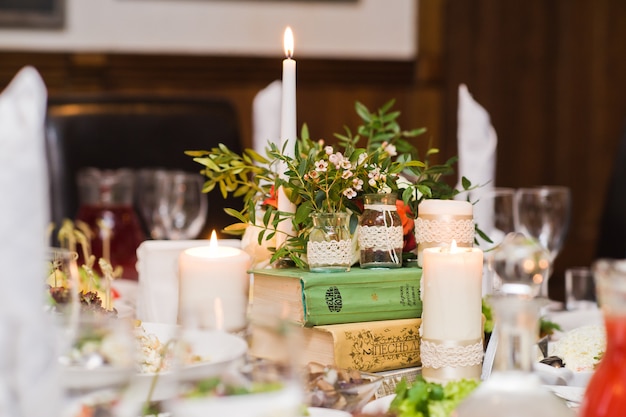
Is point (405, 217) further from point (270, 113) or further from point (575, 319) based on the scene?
point (270, 113)

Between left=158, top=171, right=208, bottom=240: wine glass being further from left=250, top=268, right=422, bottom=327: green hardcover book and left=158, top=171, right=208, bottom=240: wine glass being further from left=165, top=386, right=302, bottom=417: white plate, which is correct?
left=165, top=386, right=302, bottom=417: white plate

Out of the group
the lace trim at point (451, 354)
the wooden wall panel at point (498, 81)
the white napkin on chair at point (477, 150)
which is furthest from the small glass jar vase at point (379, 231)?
the wooden wall panel at point (498, 81)

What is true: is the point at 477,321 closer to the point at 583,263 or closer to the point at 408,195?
the point at 408,195

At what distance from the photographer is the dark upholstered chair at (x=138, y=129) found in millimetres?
2508

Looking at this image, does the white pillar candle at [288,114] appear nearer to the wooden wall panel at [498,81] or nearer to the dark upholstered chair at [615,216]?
the dark upholstered chair at [615,216]

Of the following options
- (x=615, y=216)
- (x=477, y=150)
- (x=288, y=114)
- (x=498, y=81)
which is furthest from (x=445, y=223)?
(x=498, y=81)

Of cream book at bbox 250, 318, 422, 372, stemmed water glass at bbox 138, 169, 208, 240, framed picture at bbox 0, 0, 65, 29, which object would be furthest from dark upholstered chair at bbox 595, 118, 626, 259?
framed picture at bbox 0, 0, 65, 29

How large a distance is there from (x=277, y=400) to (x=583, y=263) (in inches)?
148

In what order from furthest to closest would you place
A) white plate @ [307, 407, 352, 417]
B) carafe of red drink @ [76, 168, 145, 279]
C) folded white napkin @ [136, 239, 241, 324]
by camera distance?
carafe of red drink @ [76, 168, 145, 279] < folded white napkin @ [136, 239, 241, 324] < white plate @ [307, 407, 352, 417]

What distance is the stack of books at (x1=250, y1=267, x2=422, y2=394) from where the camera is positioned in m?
0.92

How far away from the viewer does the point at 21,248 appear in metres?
0.65

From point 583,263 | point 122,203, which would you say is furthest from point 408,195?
point 583,263

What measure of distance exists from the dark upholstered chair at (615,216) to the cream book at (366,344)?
1.42 metres

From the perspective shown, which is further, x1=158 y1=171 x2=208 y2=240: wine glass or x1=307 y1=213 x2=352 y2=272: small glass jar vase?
x1=158 y1=171 x2=208 y2=240: wine glass
